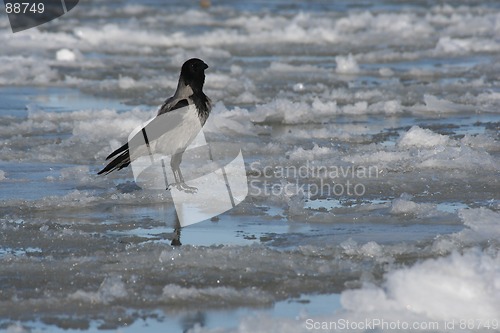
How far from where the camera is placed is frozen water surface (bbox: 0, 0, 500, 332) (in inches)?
205

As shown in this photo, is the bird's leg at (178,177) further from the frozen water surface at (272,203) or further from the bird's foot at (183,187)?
the frozen water surface at (272,203)

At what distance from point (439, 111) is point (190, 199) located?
4.86 metres

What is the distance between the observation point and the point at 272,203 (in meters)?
7.52

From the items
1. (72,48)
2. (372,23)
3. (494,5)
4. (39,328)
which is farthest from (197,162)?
(494,5)

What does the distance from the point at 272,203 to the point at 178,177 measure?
1.09 m

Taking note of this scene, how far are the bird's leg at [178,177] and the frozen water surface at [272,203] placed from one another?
0.29 metres

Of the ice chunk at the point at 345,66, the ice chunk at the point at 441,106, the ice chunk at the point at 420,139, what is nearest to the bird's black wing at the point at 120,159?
the ice chunk at the point at 420,139

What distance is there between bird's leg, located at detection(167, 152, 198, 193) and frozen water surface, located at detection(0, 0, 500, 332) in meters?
0.29

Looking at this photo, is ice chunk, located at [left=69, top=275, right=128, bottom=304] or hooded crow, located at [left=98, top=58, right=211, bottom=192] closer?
ice chunk, located at [left=69, top=275, right=128, bottom=304]

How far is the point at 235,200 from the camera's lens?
7.59 m

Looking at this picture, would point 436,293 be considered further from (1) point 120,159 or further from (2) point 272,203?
(1) point 120,159

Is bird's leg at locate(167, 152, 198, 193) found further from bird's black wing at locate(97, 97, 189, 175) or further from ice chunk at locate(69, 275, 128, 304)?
ice chunk at locate(69, 275, 128, 304)

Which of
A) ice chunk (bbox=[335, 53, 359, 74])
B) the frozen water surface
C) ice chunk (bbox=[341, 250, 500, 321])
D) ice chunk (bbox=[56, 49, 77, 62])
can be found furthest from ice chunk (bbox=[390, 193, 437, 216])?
ice chunk (bbox=[56, 49, 77, 62])

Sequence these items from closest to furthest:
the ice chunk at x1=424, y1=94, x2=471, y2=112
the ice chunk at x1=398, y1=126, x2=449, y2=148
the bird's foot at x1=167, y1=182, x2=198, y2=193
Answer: the bird's foot at x1=167, y1=182, x2=198, y2=193 < the ice chunk at x1=398, y1=126, x2=449, y2=148 < the ice chunk at x1=424, y1=94, x2=471, y2=112
